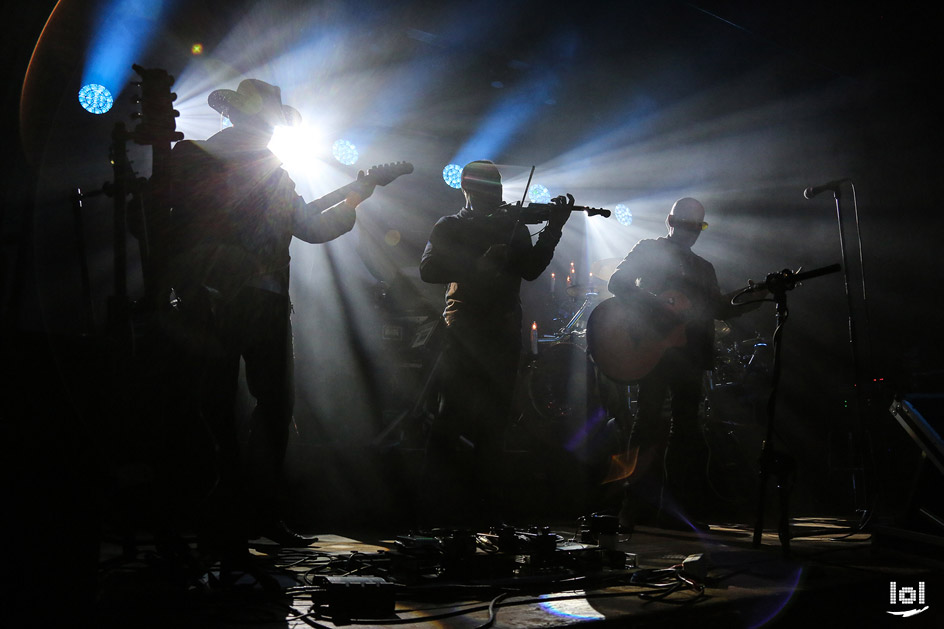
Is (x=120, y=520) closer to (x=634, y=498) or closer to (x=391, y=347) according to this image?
(x=634, y=498)

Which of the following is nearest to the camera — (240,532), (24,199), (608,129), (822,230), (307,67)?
(240,532)

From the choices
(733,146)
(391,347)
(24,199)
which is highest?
(733,146)

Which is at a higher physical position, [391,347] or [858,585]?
[391,347]

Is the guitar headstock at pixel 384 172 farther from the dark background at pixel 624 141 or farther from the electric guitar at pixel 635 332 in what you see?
the dark background at pixel 624 141

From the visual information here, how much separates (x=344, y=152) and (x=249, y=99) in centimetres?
570

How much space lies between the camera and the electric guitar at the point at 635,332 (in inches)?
159

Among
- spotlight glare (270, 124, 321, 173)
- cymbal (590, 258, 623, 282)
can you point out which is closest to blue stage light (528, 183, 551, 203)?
cymbal (590, 258, 623, 282)

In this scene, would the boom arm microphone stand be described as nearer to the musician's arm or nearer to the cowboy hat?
the musician's arm

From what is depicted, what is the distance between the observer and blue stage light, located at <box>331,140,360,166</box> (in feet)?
26.3

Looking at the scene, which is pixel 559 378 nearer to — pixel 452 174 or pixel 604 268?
pixel 604 268

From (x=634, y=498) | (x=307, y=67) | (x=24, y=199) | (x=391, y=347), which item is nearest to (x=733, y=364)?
(x=634, y=498)

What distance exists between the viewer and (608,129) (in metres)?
8.66

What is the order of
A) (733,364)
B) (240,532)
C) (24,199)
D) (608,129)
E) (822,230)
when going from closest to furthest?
(240,532)
(24,199)
(733,364)
(822,230)
(608,129)

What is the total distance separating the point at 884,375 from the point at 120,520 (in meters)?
7.26
